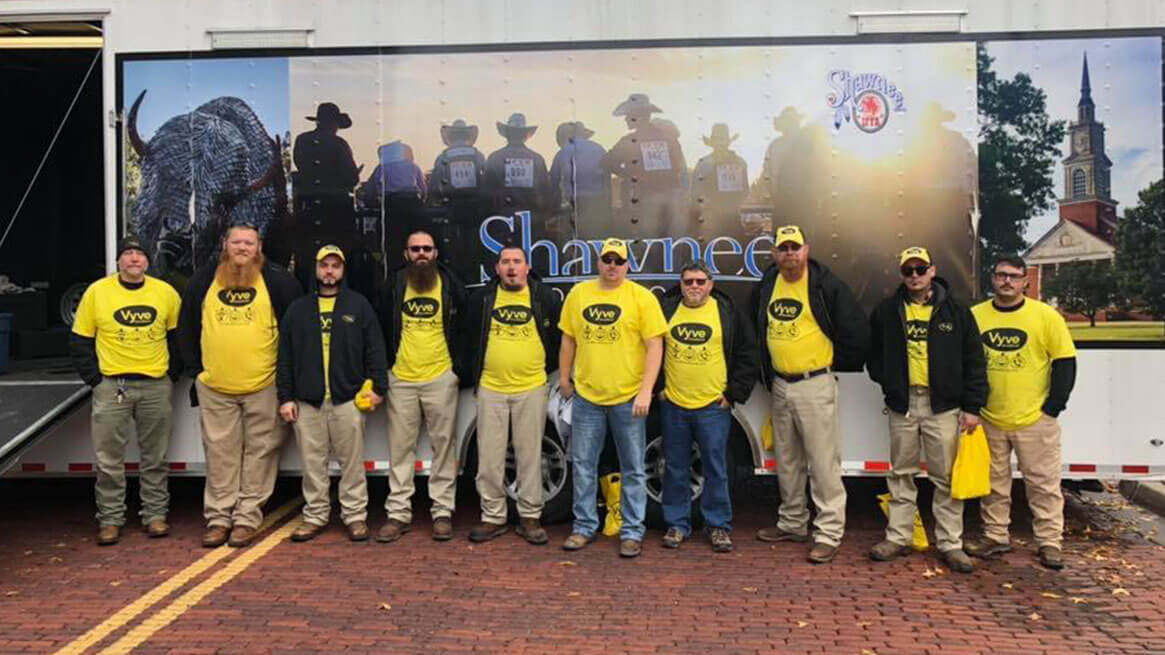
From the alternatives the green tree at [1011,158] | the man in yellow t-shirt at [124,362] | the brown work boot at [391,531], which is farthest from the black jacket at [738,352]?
the man in yellow t-shirt at [124,362]

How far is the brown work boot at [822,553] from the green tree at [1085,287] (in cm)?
195

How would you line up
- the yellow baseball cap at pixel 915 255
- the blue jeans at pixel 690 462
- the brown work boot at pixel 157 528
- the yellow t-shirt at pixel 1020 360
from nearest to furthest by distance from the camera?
the yellow baseball cap at pixel 915 255 → the yellow t-shirt at pixel 1020 360 → the blue jeans at pixel 690 462 → the brown work boot at pixel 157 528

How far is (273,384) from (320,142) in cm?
153

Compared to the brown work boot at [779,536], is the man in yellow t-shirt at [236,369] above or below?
above

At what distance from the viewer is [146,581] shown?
4930 mm

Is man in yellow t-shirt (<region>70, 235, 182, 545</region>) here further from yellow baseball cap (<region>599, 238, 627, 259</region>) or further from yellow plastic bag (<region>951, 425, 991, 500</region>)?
yellow plastic bag (<region>951, 425, 991, 500</region>)

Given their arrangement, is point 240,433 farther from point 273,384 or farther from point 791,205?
point 791,205

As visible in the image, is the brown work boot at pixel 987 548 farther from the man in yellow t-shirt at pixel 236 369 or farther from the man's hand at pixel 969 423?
the man in yellow t-shirt at pixel 236 369

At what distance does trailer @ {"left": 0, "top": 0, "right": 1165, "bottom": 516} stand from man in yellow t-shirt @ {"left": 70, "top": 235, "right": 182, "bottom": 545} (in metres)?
0.26

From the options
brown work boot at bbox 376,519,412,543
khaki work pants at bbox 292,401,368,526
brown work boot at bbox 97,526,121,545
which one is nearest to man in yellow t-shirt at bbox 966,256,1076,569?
brown work boot at bbox 376,519,412,543

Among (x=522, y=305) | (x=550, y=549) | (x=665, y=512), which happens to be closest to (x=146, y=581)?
(x=550, y=549)

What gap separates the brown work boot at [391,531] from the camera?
18.1ft

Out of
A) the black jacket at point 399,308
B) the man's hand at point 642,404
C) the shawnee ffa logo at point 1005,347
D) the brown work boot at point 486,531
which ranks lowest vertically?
the brown work boot at point 486,531

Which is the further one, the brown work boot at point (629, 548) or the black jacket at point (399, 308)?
the black jacket at point (399, 308)
